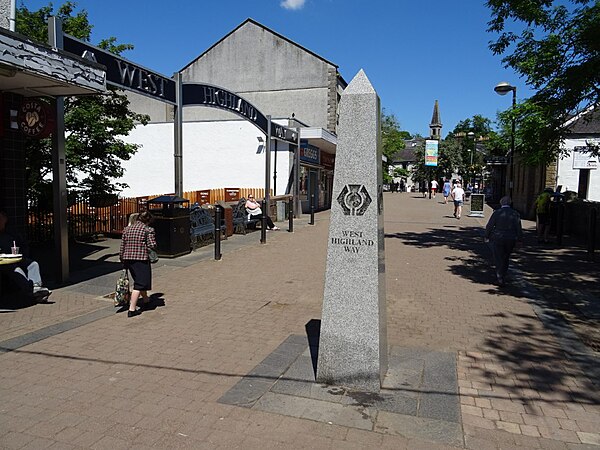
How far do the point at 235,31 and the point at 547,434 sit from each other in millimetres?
33452

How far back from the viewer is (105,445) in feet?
10.7

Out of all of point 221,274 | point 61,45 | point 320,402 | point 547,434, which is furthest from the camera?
point 221,274

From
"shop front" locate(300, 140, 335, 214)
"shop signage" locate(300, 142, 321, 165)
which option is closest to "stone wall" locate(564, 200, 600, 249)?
"shop front" locate(300, 140, 335, 214)

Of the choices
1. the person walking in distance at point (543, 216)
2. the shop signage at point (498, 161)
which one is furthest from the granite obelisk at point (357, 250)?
the shop signage at point (498, 161)

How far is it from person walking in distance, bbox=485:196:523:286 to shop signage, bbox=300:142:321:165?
17050 millimetres

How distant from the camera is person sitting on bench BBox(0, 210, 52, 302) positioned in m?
Result: 6.53

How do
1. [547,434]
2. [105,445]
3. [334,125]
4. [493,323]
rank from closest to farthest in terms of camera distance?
[105,445], [547,434], [493,323], [334,125]

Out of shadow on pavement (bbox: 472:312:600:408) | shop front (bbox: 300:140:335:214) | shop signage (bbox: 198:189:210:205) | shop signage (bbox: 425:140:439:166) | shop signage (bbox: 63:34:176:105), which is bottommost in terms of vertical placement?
shadow on pavement (bbox: 472:312:600:408)

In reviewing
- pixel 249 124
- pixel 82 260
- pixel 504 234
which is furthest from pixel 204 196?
pixel 504 234

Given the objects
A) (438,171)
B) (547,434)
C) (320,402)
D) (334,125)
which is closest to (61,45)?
(320,402)

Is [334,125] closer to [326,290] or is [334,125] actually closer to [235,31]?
[235,31]

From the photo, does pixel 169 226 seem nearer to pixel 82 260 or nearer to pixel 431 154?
pixel 82 260

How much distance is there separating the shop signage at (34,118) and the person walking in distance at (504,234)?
7791 mm

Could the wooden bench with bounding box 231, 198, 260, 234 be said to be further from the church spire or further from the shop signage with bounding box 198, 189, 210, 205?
the church spire
